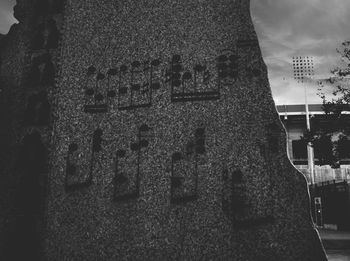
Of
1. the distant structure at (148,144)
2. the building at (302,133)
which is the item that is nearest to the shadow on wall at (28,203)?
the distant structure at (148,144)

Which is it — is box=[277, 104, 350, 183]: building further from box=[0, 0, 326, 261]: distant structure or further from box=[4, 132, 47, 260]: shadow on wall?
box=[4, 132, 47, 260]: shadow on wall

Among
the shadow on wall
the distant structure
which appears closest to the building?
the distant structure

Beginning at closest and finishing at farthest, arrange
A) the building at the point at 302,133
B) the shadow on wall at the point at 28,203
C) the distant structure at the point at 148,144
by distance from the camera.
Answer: the distant structure at the point at 148,144 < the shadow on wall at the point at 28,203 < the building at the point at 302,133

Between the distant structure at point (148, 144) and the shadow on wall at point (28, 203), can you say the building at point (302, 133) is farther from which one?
the shadow on wall at point (28, 203)

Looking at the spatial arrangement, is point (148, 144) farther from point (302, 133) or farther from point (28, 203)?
point (302, 133)

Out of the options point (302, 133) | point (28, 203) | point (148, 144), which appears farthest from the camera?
point (302, 133)

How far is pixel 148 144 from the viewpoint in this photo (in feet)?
9.78

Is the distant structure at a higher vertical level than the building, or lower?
lower

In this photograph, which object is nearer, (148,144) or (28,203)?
(148,144)

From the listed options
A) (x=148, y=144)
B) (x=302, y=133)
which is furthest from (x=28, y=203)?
(x=302, y=133)

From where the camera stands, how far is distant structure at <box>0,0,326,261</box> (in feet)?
8.67

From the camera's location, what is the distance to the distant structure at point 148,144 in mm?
2643

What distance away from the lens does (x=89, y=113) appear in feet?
10.5

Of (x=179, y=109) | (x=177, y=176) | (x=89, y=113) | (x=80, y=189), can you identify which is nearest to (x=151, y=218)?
(x=177, y=176)
